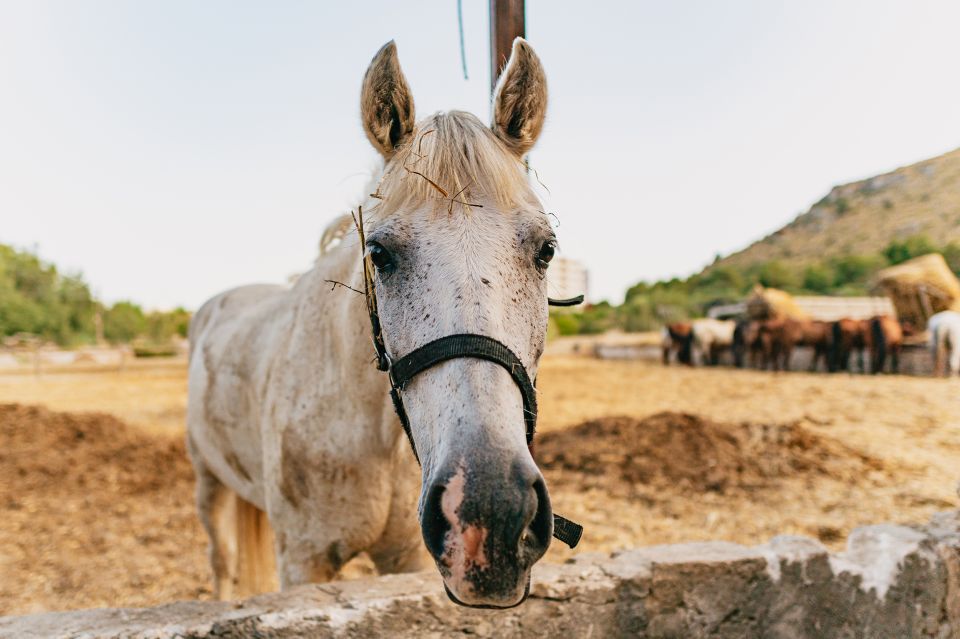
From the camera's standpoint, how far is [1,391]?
13844 millimetres

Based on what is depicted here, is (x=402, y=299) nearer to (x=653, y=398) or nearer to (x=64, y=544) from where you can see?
(x=64, y=544)

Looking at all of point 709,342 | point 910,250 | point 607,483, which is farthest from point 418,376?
point 910,250

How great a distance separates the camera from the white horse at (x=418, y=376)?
36.8 inches

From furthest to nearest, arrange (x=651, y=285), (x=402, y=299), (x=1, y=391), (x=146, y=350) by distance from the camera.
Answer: (x=651, y=285) < (x=146, y=350) < (x=1, y=391) < (x=402, y=299)

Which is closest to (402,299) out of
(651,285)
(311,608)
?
(311,608)

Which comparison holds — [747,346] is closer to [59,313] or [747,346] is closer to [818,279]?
[818,279]

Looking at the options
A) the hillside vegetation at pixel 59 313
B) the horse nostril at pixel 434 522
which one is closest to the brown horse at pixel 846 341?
the horse nostril at pixel 434 522

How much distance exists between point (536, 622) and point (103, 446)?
22.7ft

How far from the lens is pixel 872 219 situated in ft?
169

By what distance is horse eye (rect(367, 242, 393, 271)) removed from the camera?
1244 mm

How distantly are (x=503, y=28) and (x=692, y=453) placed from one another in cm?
510

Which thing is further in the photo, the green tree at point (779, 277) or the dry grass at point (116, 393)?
the green tree at point (779, 277)

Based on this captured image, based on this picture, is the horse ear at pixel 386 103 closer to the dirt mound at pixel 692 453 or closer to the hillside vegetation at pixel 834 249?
the dirt mound at pixel 692 453

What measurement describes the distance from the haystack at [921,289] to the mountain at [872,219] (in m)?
22.1
